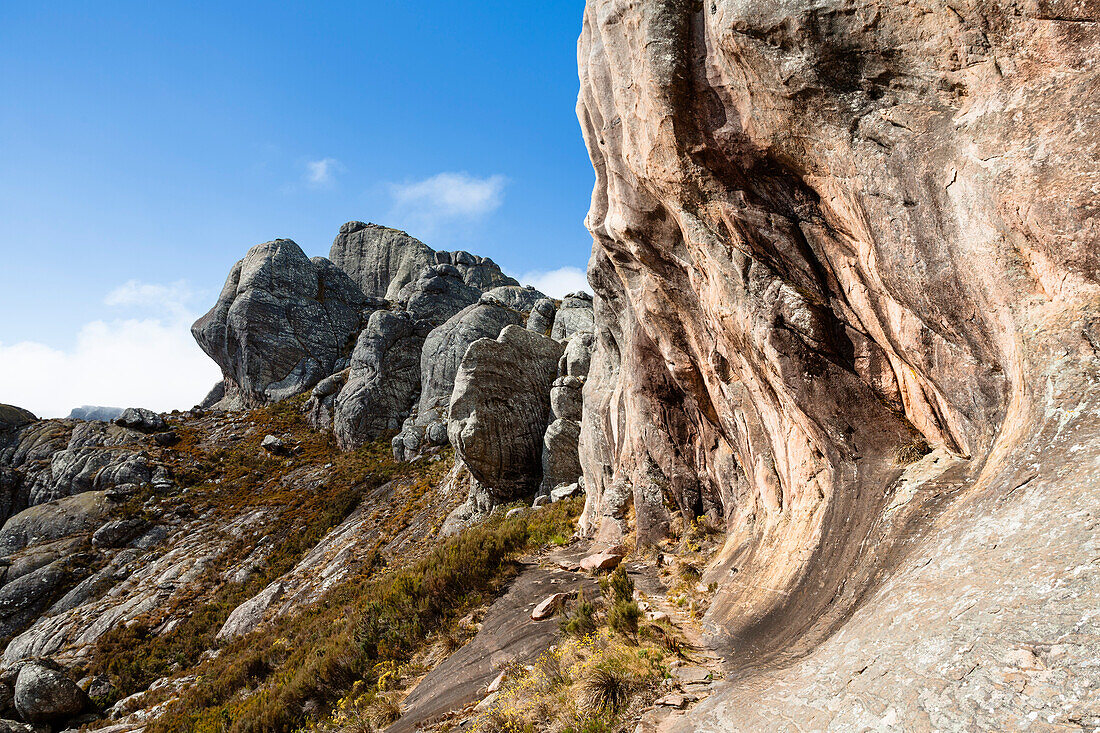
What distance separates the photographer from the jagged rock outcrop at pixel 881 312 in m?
4.11

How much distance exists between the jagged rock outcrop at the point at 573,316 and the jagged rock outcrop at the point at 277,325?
Answer: 3679cm

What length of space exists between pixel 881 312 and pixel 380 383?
51.5 m

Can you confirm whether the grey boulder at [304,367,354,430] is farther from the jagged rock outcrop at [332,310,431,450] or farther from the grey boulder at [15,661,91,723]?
the grey boulder at [15,661,91,723]

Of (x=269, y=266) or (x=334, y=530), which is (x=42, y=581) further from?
(x=269, y=266)

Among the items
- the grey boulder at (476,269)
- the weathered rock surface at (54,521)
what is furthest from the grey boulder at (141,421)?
the grey boulder at (476,269)

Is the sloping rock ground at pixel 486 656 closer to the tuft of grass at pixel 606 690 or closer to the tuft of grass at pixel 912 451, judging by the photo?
the tuft of grass at pixel 606 690

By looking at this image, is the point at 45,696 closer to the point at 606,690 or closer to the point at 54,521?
the point at 606,690

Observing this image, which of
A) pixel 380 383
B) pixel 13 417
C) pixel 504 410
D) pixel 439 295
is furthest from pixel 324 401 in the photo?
pixel 13 417

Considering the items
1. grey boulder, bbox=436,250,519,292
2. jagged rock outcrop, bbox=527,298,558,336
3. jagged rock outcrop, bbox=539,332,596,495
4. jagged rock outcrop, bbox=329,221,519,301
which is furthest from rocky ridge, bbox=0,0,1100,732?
jagged rock outcrop, bbox=329,221,519,301

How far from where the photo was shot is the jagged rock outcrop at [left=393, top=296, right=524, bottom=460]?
4459 cm

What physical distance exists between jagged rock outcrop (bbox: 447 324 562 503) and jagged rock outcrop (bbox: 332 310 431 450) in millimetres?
22382

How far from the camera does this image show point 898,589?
5047mm

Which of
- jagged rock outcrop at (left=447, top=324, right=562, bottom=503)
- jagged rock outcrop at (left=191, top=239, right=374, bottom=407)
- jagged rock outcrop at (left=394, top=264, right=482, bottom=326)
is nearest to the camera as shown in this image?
jagged rock outcrop at (left=447, top=324, right=562, bottom=503)

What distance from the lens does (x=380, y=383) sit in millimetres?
53812
